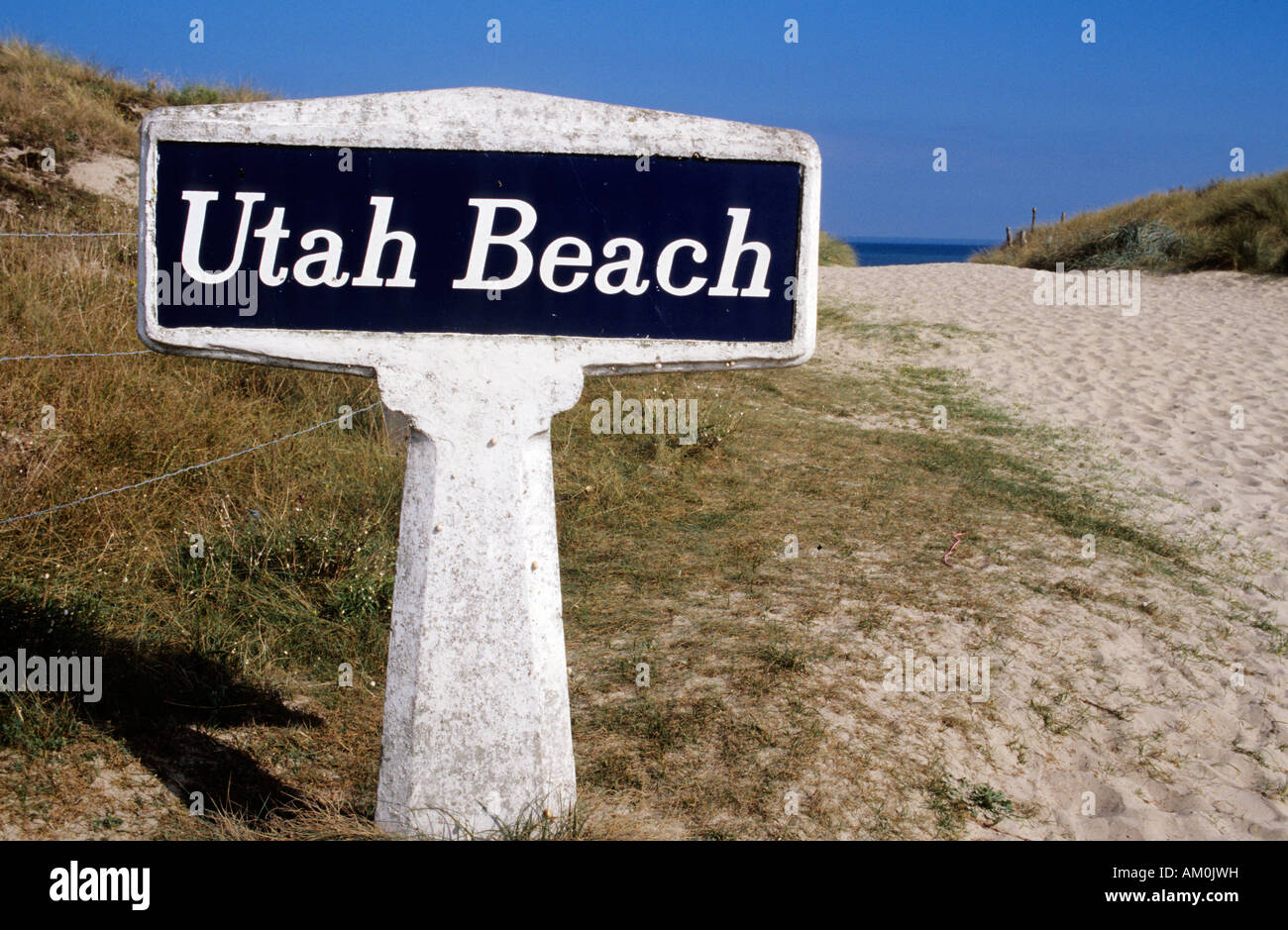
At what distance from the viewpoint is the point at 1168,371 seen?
31.2ft

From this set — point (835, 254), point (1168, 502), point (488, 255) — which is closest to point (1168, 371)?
point (1168, 502)

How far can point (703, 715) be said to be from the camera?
325 centimetres

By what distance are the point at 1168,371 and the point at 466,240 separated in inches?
372

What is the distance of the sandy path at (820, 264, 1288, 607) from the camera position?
602cm

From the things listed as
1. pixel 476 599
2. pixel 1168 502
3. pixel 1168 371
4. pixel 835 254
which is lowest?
pixel 1168 502

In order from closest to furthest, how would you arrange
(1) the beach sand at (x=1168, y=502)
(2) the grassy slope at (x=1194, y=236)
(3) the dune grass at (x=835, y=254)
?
(1) the beach sand at (x=1168, y=502) → (2) the grassy slope at (x=1194, y=236) → (3) the dune grass at (x=835, y=254)

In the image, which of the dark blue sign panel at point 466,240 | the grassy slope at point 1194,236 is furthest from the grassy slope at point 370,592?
the grassy slope at point 1194,236

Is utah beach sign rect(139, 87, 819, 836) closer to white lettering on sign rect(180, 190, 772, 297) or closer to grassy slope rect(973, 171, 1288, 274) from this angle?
white lettering on sign rect(180, 190, 772, 297)

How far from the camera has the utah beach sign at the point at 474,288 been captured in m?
1.88

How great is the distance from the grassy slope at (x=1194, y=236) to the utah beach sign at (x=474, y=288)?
58.3 ft

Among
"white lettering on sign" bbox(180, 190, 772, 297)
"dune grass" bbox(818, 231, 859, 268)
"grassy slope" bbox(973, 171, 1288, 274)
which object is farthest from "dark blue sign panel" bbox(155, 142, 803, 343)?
"dune grass" bbox(818, 231, 859, 268)

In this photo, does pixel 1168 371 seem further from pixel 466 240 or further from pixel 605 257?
pixel 466 240

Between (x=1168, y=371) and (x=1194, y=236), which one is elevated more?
(x=1194, y=236)

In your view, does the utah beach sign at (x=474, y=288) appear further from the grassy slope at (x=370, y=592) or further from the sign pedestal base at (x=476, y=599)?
the grassy slope at (x=370, y=592)
